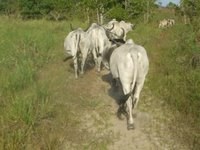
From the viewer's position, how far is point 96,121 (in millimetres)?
7832

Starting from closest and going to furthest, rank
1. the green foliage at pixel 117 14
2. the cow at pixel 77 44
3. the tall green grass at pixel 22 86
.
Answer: the tall green grass at pixel 22 86 < the cow at pixel 77 44 < the green foliage at pixel 117 14

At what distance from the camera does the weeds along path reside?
6805 millimetres

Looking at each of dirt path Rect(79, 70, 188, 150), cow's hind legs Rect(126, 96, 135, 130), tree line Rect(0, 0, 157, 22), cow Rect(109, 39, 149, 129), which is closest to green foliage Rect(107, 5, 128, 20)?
tree line Rect(0, 0, 157, 22)

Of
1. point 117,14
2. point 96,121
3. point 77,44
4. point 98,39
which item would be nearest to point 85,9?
point 117,14

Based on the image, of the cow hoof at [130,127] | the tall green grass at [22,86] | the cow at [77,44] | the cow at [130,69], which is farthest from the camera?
the cow at [77,44]

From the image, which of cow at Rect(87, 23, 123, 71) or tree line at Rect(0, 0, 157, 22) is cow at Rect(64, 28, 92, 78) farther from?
tree line at Rect(0, 0, 157, 22)

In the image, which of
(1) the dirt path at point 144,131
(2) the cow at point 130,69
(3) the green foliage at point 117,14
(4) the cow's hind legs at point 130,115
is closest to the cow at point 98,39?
(1) the dirt path at point 144,131

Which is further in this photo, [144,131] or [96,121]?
[96,121]

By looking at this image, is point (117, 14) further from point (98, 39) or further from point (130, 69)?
point (130, 69)

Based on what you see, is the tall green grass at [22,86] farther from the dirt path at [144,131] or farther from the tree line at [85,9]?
the tree line at [85,9]

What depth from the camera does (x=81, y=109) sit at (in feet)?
27.5

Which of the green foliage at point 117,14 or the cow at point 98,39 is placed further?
the green foliage at point 117,14

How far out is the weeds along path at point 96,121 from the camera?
6805mm

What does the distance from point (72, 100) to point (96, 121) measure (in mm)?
1174
